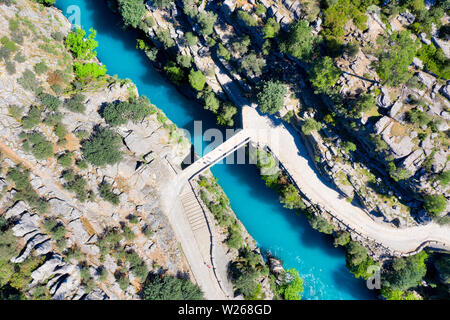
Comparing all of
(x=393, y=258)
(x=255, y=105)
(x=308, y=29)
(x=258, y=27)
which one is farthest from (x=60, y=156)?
(x=393, y=258)

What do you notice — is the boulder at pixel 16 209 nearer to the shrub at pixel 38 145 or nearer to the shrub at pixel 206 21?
the shrub at pixel 38 145

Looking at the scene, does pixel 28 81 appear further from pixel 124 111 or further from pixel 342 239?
pixel 342 239

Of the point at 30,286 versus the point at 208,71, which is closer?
the point at 30,286

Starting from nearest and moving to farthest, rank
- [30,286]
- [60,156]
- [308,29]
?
1. [30,286]
2. [308,29]
3. [60,156]

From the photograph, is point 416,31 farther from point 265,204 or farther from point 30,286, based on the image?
point 30,286

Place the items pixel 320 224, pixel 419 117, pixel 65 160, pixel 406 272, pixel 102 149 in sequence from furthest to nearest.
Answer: pixel 320 224, pixel 102 149, pixel 406 272, pixel 65 160, pixel 419 117

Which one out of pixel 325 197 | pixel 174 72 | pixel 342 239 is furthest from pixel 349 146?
pixel 174 72

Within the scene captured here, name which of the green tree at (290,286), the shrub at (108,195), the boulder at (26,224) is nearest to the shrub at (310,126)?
the green tree at (290,286)
